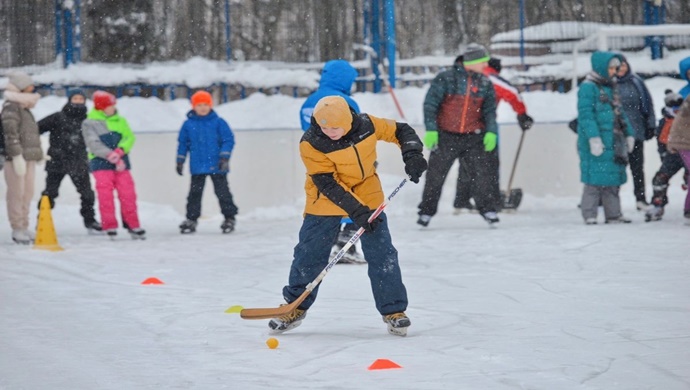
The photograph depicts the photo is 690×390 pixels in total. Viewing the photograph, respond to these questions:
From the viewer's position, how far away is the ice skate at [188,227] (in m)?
11.0

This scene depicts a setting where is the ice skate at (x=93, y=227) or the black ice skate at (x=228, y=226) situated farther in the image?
the ice skate at (x=93, y=227)

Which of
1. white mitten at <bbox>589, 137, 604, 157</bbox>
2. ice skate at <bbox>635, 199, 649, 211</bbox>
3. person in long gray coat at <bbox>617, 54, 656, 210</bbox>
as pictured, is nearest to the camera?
white mitten at <bbox>589, 137, 604, 157</bbox>

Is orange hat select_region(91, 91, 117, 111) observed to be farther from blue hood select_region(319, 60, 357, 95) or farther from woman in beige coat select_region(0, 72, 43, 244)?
blue hood select_region(319, 60, 357, 95)

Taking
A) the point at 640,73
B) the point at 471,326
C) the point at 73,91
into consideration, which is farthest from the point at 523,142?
the point at 471,326

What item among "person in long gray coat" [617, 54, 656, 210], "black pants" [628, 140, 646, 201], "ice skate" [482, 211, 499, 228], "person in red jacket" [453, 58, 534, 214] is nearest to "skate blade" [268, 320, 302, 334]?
"ice skate" [482, 211, 499, 228]

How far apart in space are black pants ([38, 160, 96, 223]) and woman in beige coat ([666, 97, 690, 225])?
17.2 ft

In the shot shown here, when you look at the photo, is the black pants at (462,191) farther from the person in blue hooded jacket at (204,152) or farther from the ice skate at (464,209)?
the person in blue hooded jacket at (204,152)

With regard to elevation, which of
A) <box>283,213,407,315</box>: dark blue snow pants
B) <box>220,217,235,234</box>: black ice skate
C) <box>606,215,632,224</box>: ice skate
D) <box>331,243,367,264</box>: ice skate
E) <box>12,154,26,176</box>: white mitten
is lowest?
<box>606,215,632,224</box>: ice skate

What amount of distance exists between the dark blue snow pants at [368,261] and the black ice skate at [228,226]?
524 cm

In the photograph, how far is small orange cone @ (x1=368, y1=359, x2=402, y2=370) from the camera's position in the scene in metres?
4.71

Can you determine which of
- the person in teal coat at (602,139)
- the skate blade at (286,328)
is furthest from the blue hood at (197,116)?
the skate blade at (286,328)

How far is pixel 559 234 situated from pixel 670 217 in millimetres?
1582

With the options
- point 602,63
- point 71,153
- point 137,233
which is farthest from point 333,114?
point 71,153

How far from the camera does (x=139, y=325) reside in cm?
593
